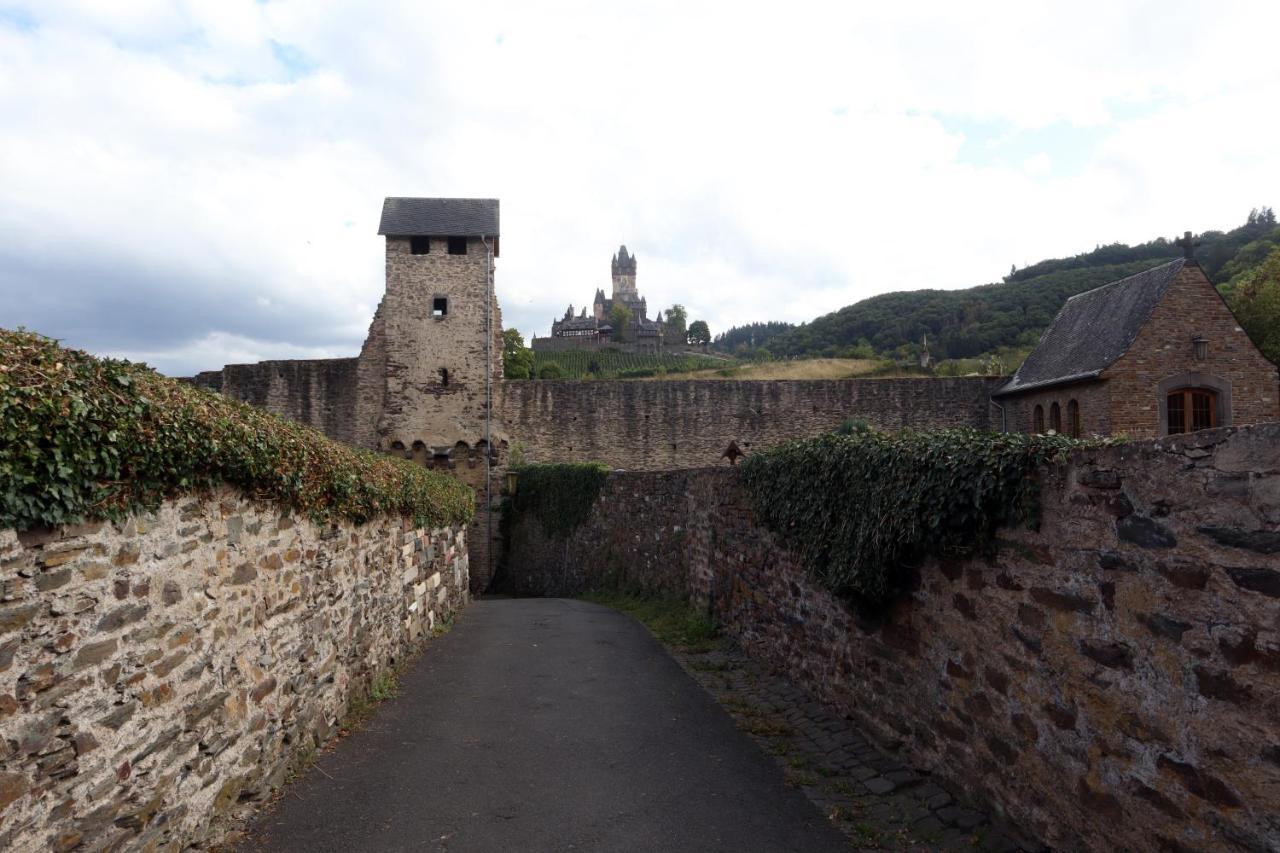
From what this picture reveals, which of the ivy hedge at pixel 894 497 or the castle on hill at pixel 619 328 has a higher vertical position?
the castle on hill at pixel 619 328

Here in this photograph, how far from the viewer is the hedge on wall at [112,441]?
3230mm

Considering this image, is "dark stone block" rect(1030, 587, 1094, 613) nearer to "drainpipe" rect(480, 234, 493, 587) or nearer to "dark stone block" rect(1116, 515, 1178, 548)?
"dark stone block" rect(1116, 515, 1178, 548)

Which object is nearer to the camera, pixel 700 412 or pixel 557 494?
pixel 557 494

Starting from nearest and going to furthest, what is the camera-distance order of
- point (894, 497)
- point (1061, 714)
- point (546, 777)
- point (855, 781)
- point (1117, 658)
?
point (1117, 658) → point (1061, 714) → point (894, 497) → point (855, 781) → point (546, 777)

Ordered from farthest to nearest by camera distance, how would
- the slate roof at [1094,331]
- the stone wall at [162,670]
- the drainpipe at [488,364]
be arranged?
the drainpipe at [488,364] < the slate roof at [1094,331] < the stone wall at [162,670]

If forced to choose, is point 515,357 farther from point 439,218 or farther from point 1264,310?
point 1264,310

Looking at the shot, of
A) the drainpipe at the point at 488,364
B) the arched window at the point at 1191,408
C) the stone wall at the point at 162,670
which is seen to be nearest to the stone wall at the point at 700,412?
the drainpipe at the point at 488,364

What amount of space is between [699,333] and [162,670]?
12577 cm

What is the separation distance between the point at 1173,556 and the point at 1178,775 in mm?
891

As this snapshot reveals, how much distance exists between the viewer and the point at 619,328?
10725 cm

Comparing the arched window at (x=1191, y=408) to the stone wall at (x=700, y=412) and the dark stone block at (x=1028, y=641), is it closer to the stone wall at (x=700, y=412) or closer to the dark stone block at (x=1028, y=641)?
the stone wall at (x=700, y=412)

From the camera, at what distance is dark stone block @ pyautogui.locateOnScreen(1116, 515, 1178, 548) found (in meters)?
3.59

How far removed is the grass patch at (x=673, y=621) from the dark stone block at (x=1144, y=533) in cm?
754

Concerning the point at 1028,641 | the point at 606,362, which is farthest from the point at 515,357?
the point at 1028,641
